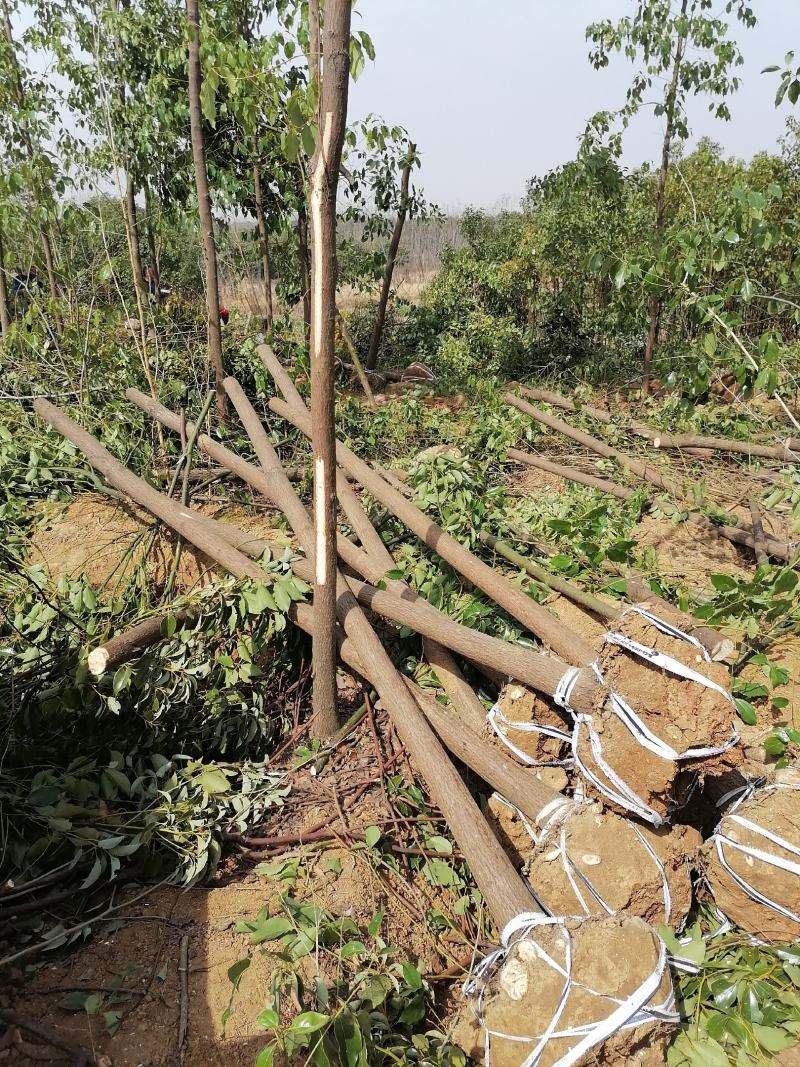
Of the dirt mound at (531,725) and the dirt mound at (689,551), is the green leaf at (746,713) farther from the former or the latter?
the dirt mound at (689,551)

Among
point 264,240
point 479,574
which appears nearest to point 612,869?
point 479,574

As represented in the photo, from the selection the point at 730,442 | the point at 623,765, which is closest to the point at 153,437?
the point at 623,765

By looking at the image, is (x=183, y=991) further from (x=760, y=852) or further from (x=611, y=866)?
(x=760, y=852)

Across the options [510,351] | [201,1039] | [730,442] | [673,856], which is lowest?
[201,1039]

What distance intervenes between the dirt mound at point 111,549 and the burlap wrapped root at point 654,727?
2128mm

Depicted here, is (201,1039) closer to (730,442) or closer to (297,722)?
(297,722)

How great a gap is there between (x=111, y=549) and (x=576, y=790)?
9.21 ft

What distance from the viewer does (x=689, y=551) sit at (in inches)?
155

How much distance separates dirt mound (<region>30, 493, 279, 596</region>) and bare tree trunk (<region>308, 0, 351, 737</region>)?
1010 mm

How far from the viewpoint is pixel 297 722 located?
2951mm

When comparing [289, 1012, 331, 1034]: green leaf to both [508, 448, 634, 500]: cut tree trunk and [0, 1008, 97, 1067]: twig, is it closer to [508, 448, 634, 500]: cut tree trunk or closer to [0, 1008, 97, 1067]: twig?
[0, 1008, 97, 1067]: twig

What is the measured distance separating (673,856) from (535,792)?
448mm

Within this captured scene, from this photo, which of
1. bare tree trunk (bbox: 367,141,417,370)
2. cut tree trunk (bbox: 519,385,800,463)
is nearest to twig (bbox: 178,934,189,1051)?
cut tree trunk (bbox: 519,385,800,463)

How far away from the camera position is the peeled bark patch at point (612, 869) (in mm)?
1782
